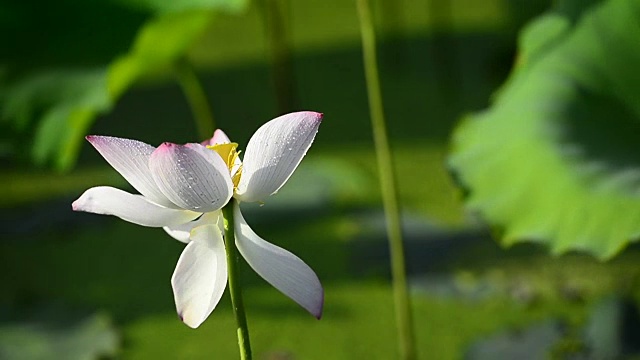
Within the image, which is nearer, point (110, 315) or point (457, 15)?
point (110, 315)

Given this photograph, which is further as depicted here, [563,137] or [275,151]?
[563,137]

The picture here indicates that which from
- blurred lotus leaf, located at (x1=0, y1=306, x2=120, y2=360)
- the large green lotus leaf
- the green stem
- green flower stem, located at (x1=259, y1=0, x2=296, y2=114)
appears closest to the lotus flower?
the large green lotus leaf

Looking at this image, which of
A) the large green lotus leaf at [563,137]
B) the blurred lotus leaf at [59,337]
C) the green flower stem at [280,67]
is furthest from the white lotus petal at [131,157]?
the green flower stem at [280,67]

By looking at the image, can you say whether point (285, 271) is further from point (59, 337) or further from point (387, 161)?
point (59, 337)

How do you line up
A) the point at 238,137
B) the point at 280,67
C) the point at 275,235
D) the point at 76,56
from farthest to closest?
the point at 280,67 → the point at 238,137 → the point at 275,235 → the point at 76,56

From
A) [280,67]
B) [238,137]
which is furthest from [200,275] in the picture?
[280,67]

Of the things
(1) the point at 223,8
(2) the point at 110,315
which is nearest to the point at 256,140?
(1) the point at 223,8

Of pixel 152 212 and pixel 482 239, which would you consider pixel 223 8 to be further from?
pixel 152 212
